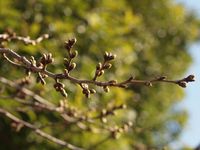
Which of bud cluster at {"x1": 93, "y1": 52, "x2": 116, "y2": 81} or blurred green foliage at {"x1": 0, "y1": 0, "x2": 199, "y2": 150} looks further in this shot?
blurred green foliage at {"x1": 0, "y1": 0, "x2": 199, "y2": 150}

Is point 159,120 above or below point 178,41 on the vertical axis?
below

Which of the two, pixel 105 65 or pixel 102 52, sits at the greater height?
pixel 102 52

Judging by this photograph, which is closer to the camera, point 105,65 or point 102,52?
point 105,65

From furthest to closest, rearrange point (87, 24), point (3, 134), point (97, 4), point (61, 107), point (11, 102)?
point (97, 4), point (87, 24), point (3, 134), point (11, 102), point (61, 107)

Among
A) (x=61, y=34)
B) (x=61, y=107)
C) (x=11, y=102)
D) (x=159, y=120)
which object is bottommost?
(x=61, y=107)

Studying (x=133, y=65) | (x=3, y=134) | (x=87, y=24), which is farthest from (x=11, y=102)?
(x=133, y=65)

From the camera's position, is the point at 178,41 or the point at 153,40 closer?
the point at 153,40

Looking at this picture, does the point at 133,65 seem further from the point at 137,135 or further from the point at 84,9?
the point at 84,9

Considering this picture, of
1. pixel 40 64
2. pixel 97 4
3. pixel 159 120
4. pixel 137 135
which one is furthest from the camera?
pixel 159 120
